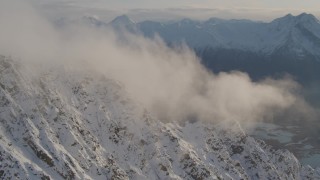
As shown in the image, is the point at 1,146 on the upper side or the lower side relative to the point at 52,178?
upper

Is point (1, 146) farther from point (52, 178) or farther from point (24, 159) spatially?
point (52, 178)

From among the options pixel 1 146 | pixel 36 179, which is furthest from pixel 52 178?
pixel 1 146

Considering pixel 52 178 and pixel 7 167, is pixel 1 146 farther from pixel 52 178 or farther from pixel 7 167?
pixel 52 178

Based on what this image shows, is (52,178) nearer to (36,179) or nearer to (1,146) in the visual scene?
(36,179)

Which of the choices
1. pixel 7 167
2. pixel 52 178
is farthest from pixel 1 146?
pixel 52 178
